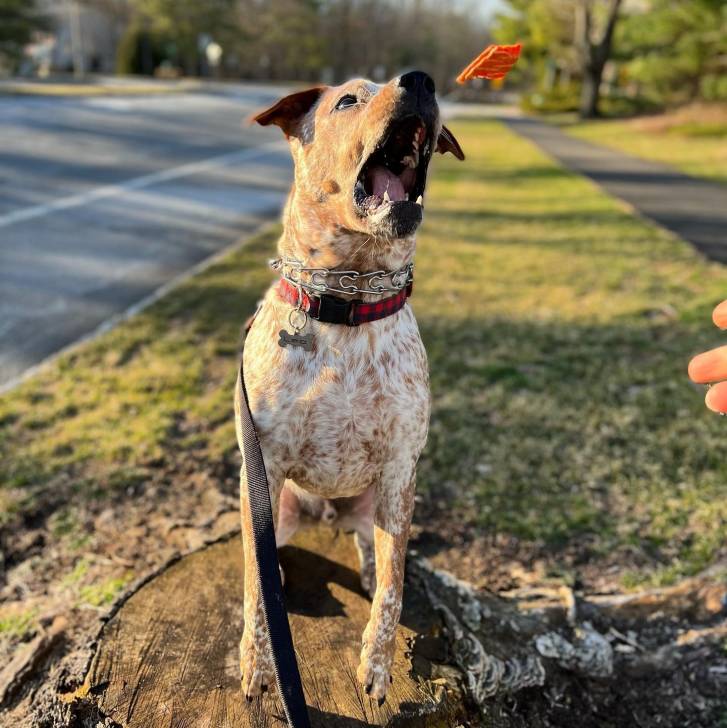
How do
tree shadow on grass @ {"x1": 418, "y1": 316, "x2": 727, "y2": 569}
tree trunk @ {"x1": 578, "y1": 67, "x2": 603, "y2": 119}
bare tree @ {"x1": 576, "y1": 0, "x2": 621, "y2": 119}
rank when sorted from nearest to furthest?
1. tree shadow on grass @ {"x1": 418, "y1": 316, "x2": 727, "y2": 569}
2. bare tree @ {"x1": 576, "y1": 0, "x2": 621, "y2": 119}
3. tree trunk @ {"x1": 578, "y1": 67, "x2": 603, "y2": 119}

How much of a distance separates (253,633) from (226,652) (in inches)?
7.5

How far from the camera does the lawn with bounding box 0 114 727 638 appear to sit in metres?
3.57

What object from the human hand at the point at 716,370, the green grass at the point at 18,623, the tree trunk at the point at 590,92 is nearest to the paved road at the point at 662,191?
the human hand at the point at 716,370

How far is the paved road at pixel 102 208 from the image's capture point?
6426mm

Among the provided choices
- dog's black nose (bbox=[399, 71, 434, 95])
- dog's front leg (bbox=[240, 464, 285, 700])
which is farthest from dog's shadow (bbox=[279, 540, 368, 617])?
dog's black nose (bbox=[399, 71, 434, 95])

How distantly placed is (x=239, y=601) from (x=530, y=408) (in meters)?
3.03

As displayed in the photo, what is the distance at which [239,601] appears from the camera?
242 centimetres

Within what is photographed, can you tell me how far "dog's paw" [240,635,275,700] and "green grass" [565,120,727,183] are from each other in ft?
57.2

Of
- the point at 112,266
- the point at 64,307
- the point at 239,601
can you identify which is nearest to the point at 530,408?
the point at 239,601

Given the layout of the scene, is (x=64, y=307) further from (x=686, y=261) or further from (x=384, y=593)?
(x=686, y=261)

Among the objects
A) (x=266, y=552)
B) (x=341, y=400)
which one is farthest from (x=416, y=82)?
(x=266, y=552)

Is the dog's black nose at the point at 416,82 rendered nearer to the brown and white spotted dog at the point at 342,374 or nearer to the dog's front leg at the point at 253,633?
the brown and white spotted dog at the point at 342,374

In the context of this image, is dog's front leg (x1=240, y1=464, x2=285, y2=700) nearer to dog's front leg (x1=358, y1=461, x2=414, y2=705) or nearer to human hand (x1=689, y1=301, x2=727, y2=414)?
Answer: dog's front leg (x1=358, y1=461, x2=414, y2=705)

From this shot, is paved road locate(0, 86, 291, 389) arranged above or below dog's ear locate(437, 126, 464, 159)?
below
